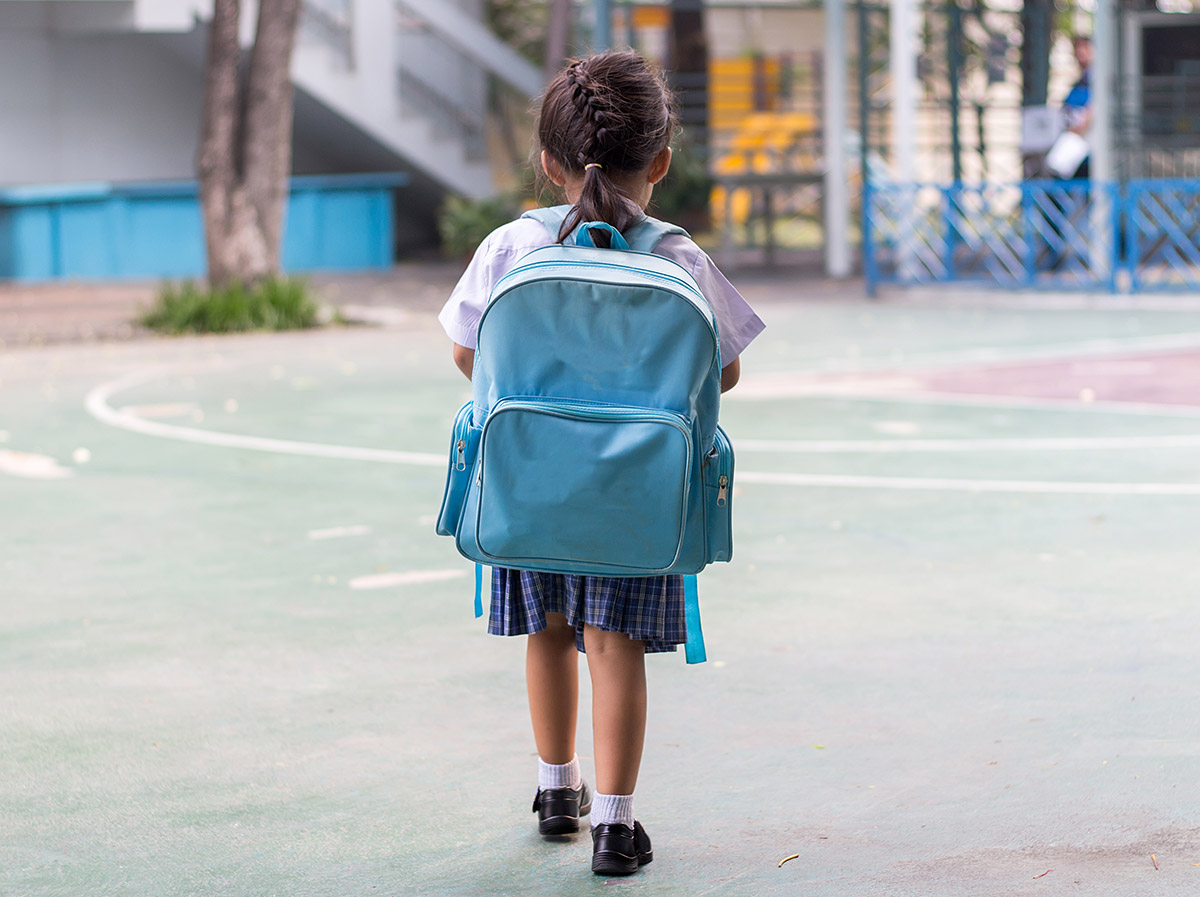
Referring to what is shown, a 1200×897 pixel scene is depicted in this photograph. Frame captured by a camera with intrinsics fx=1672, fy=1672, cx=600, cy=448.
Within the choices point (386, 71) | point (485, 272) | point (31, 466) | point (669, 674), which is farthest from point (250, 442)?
point (386, 71)

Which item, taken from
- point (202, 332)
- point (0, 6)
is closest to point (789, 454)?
point (202, 332)

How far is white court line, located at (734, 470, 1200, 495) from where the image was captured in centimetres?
683

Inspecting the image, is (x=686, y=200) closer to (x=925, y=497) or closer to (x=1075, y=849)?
(x=925, y=497)

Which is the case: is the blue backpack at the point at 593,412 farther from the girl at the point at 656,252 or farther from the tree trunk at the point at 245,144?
the tree trunk at the point at 245,144

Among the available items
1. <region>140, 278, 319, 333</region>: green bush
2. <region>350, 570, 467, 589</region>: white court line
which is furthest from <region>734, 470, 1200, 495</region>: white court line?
<region>140, 278, 319, 333</region>: green bush

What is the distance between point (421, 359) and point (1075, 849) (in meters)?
9.69

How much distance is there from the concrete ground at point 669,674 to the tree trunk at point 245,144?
5892 millimetres

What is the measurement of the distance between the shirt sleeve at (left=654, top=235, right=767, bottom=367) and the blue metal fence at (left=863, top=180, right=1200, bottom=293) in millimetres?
12822

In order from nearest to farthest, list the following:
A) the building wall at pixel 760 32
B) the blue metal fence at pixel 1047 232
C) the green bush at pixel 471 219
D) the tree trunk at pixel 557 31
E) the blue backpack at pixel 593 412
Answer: the blue backpack at pixel 593 412
the blue metal fence at pixel 1047 232
the green bush at pixel 471 219
the tree trunk at pixel 557 31
the building wall at pixel 760 32

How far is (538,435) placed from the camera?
283 centimetres

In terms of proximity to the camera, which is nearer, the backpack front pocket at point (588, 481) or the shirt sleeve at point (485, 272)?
the backpack front pocket at point (588, 481)

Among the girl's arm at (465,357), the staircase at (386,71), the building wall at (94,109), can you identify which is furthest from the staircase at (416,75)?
the girl's arm at (465,357)

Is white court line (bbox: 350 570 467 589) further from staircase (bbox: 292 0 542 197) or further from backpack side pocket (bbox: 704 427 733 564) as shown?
staircase (bbox: 292 0 542 197)

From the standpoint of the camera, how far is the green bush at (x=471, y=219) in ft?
69.1
